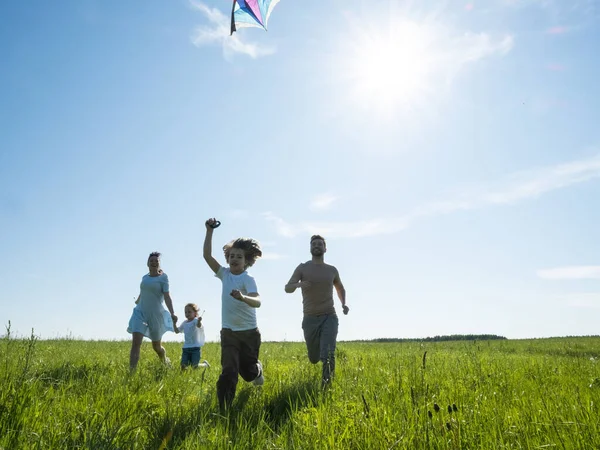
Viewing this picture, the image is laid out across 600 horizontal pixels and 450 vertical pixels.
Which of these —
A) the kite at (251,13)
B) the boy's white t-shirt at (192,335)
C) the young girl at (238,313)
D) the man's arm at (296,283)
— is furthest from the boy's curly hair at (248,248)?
the boy's white t-shirt at (192,335)

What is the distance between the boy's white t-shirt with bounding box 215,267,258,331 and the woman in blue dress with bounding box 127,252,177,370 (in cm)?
345

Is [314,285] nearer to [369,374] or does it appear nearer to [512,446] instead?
[369,374]

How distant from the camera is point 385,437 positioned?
122 inches

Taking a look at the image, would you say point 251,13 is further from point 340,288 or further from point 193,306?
point 193,306

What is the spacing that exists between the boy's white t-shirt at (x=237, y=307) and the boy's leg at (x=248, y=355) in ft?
0.28

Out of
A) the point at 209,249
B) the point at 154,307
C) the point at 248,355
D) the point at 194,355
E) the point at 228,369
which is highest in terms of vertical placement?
the point at 209,249

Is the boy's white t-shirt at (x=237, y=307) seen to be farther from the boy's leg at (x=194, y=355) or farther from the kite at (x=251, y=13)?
the boy's leg at (x=194, y=355)

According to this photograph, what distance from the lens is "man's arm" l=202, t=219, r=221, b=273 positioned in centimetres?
551

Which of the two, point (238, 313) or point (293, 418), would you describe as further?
point (238, 313)

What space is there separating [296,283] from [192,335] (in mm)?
3402

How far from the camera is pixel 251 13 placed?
7195 mm

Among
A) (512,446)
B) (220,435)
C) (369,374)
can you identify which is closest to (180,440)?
(220,435)

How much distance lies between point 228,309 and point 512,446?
3.43 m

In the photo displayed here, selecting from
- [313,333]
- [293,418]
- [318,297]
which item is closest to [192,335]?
[313,333]
